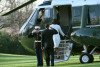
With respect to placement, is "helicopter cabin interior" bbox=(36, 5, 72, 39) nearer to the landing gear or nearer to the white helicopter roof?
the white helicopter roof

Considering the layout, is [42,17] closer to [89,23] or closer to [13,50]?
[89,23]

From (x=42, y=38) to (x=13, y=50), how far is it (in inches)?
1329

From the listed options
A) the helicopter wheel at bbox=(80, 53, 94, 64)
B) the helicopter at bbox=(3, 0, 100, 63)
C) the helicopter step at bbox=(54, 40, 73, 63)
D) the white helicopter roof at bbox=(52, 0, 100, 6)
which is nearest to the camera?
the helicopter at bbox=(3, 0, 100, 63)

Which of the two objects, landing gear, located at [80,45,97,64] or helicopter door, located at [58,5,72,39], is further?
helicopter door, located at [58,5,72,39]

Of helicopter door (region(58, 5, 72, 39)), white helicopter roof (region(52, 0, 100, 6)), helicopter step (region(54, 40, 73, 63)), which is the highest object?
white helicopter roof (region(52, 0, 100, 6))

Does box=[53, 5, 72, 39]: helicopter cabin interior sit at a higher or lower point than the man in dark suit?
higher

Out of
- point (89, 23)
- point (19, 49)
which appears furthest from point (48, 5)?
point (19, 49)

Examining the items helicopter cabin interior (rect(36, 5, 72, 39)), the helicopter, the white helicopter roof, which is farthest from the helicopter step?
the white helicopter roof

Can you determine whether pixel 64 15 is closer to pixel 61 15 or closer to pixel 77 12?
pixel 61 15

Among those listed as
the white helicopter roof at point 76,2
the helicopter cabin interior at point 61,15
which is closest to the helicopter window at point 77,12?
the white helicopter roof at point 76,2

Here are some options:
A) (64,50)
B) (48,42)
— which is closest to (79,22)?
(64,50)

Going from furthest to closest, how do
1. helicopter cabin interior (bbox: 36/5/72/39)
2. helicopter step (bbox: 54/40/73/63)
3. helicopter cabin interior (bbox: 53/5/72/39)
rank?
helicopter cabin interior (bbox: 53/5/72/39), helicopter cabin interior (bbox: 36/5/72/39), helicopter step (bbox: 54/40/73/63)

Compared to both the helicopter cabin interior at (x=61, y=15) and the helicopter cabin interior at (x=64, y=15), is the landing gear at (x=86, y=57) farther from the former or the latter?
the helicopter cabin interior at (x=64, y=15)

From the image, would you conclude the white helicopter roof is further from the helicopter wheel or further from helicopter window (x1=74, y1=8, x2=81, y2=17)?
the helicopter wheel
